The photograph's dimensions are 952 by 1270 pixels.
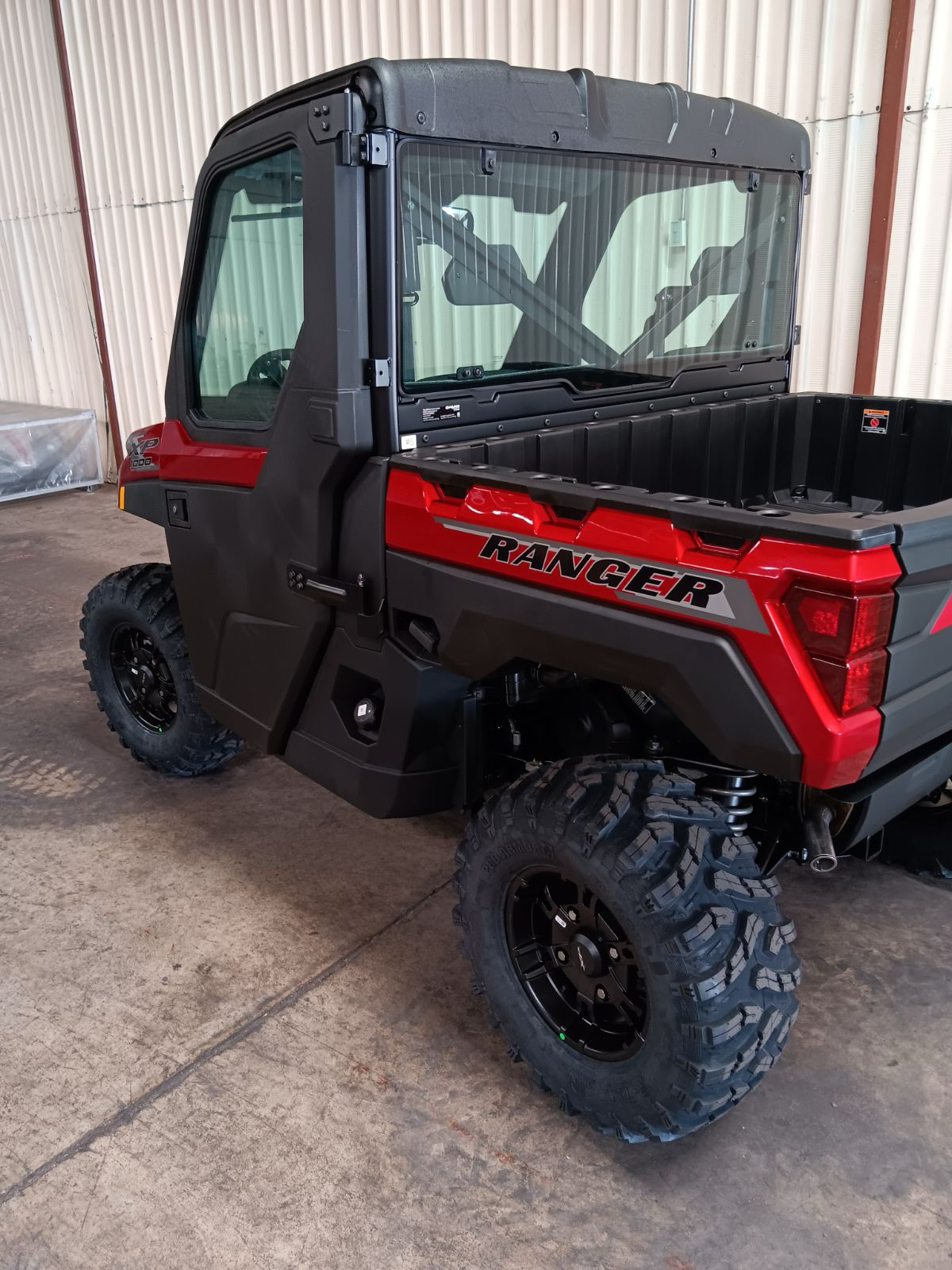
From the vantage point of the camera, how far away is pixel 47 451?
28.0 ft

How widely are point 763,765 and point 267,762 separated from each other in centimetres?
248

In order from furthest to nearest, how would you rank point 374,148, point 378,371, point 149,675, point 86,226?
point 86,226
point 149,675
point 378,371
point 374,148

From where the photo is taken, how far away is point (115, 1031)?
7.95ft

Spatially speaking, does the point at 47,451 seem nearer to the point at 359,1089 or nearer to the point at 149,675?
the point at 149,675

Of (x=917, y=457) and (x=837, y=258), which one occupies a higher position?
(x=837, y=258)

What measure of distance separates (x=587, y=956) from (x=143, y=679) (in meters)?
2.17

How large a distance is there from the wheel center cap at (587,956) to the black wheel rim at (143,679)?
1.91 meters

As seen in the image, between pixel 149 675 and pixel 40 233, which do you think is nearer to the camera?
pixel 149 675

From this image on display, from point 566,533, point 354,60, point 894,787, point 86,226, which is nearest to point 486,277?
point 566,533

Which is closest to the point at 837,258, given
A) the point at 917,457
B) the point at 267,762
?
the point at 917,457

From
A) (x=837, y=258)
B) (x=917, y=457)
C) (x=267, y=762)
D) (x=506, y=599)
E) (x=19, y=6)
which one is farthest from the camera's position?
(x=19, y=6)

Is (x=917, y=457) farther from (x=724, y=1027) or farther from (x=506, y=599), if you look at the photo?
(x=724, y=1027)

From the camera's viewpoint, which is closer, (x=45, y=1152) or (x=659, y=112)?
(x=45, y=1152)

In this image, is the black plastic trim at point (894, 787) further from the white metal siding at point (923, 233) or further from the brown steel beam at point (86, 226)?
the brown steel beam at point (86, 226)
